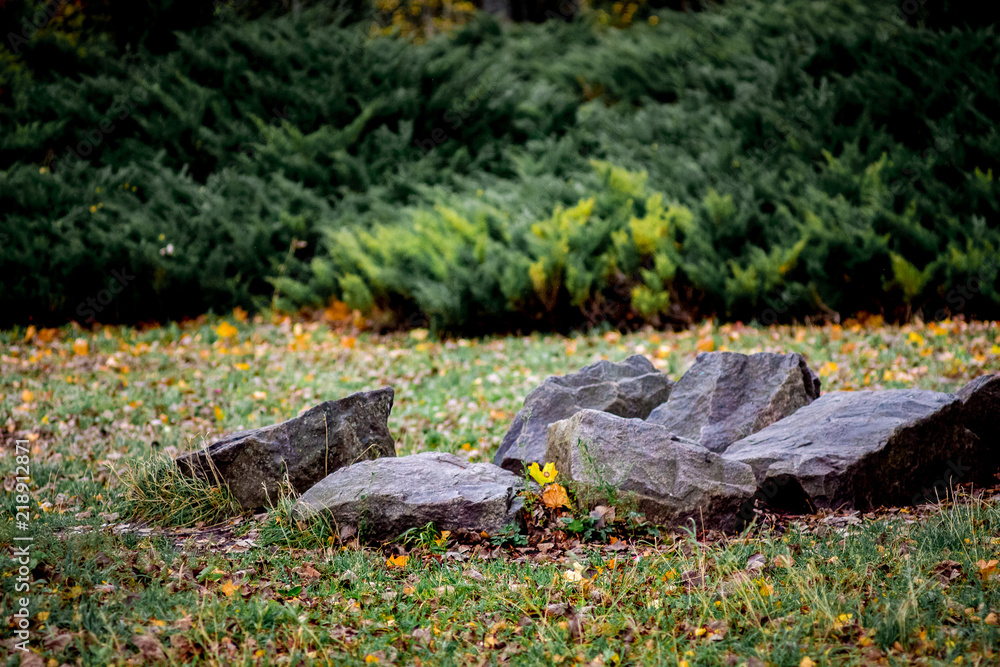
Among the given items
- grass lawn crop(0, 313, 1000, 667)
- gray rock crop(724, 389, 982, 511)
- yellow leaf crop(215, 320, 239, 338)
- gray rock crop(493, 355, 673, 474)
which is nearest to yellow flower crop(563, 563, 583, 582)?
grass lawn crop(0, 313, 1000, 667)

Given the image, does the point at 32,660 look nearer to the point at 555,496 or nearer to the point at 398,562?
the point at 398,562

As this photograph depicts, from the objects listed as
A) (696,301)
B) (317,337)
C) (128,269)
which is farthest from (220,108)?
(696,301)

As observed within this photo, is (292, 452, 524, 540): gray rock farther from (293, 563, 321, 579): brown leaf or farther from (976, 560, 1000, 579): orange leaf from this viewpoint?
(976, 560, 1000, 579): orange leaf

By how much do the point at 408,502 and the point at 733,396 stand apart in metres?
2.03

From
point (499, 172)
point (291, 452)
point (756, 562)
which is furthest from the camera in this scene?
point (499, 172)

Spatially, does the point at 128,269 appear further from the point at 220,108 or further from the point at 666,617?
the point at 666,617

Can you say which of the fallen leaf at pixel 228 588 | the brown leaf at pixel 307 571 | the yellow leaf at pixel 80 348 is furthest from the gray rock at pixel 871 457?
the yellow leaf at pixel 80 348

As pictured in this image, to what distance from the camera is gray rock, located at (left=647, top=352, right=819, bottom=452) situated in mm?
4211

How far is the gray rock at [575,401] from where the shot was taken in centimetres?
411

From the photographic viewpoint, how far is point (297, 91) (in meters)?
10.4

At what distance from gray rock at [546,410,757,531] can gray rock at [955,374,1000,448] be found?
1.29 m

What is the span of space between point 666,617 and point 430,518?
115 centimetres

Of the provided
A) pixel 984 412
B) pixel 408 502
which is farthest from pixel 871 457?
pixel 408 502

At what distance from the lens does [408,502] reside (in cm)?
338
